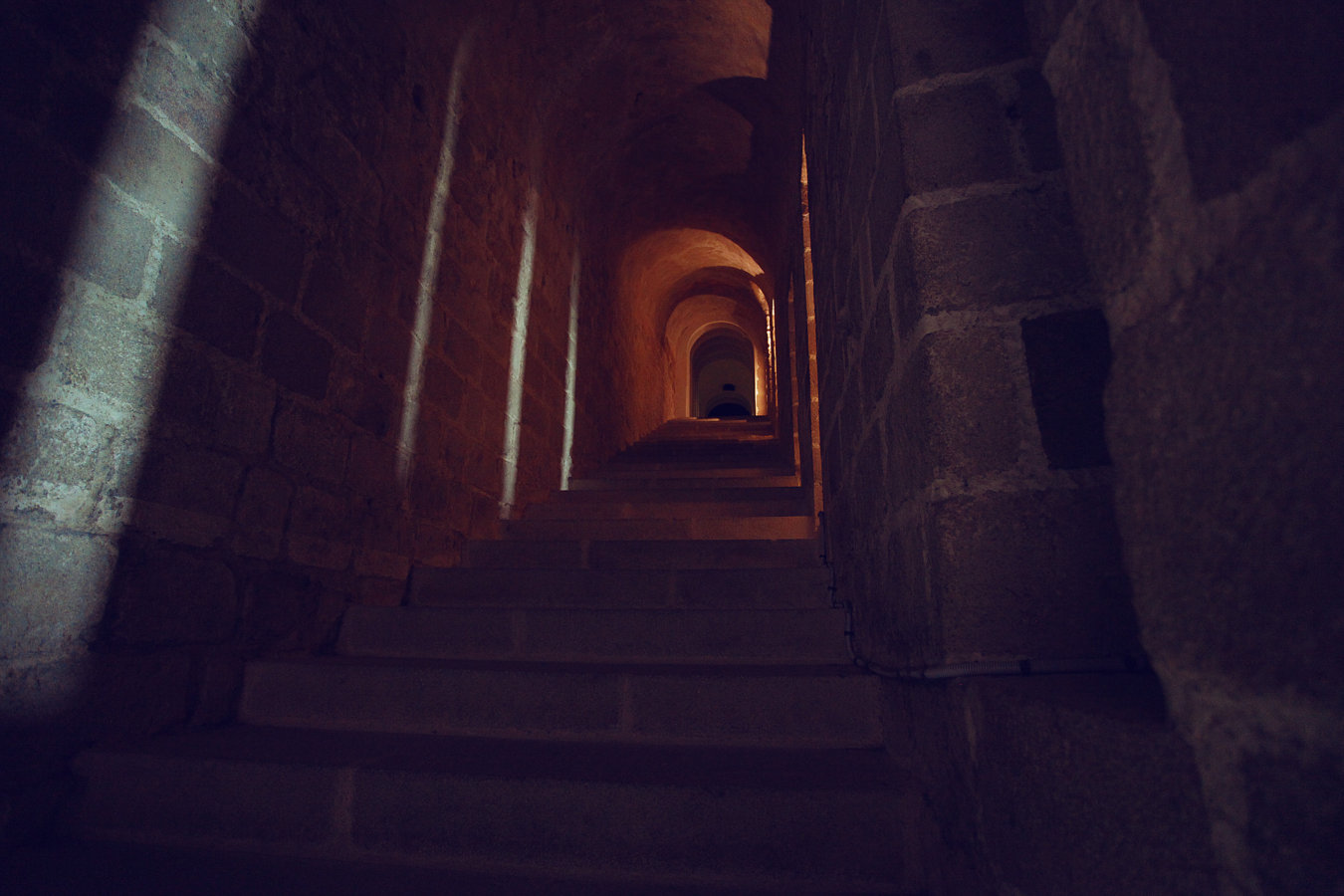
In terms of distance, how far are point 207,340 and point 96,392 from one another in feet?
1.13

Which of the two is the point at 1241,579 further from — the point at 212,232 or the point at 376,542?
the point at 376,542

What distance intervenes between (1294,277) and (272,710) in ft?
7.60

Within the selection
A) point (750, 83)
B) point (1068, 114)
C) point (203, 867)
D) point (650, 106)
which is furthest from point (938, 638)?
point (650, 106)

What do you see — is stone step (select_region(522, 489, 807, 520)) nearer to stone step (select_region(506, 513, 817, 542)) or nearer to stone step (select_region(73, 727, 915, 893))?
stone step (select_region(506, 513, 817, 542))

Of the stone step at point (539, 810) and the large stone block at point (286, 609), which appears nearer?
the stone step at point (539, 810)

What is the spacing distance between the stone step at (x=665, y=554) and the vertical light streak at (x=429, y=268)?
2.36ft

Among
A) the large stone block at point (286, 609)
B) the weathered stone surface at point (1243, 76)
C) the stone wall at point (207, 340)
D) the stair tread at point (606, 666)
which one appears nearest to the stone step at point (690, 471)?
the stone wall at point (207, 340)

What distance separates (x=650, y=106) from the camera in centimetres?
521

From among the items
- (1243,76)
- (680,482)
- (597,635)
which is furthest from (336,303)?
(680,482)

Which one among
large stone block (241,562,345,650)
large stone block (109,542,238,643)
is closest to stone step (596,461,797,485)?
large stone block (241,562,345,650)

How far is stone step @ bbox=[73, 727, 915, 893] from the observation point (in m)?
1.20

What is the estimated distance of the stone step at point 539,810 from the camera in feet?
3.94

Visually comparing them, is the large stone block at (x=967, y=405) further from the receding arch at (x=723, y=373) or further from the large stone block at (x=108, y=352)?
the receding arch at (x=723, y=373)

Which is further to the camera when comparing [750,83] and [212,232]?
[750,83]
